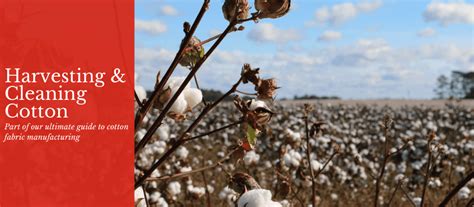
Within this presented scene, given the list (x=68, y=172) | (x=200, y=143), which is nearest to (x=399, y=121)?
(x=200, y=143)

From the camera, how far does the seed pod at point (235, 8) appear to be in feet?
3.55

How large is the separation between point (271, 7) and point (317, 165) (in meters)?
3.13

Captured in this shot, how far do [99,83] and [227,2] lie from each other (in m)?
0.48

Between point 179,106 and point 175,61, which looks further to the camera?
point 179,106

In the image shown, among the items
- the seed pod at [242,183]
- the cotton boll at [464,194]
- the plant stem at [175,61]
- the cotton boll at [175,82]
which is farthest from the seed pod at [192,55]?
the cotton boll at [464,194]

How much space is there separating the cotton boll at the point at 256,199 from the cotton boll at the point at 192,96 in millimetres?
223

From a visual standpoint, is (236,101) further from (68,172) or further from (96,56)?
(68,172)

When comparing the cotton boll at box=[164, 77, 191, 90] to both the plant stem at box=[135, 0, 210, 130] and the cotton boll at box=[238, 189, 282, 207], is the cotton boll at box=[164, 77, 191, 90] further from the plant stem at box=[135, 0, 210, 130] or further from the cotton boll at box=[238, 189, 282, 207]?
the cotton boll at box=[238, 189, 282, 207]

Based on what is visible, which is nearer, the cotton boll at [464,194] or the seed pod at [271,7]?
the seed pod at [271,7]

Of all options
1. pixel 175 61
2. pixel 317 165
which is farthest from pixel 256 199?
pixel 317 165

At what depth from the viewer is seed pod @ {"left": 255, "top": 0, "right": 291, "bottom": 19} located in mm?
1094

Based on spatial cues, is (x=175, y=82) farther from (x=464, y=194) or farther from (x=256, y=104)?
(x=464, y=194)

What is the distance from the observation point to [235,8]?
109cm

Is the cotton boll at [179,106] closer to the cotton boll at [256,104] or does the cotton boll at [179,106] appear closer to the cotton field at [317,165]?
the cotton field at [317,165]
